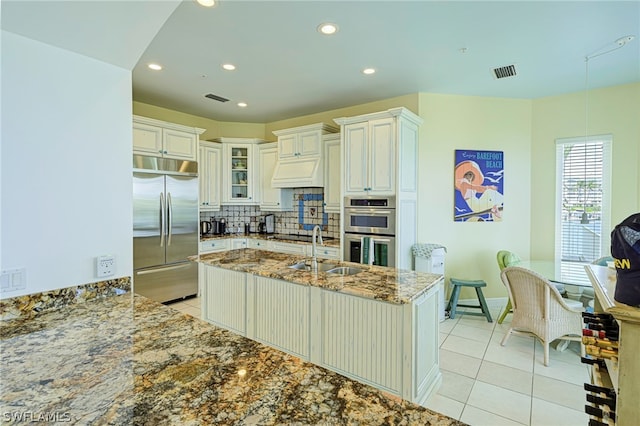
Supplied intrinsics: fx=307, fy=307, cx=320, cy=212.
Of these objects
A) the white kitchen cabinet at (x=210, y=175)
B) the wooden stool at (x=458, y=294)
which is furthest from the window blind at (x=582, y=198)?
the white kitchen cabinet at (x=210, y=175)

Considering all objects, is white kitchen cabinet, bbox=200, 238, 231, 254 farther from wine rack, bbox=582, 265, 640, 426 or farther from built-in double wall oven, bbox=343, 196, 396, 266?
wine rack, bbox=582, 265, 640, 426

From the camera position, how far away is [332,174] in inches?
178

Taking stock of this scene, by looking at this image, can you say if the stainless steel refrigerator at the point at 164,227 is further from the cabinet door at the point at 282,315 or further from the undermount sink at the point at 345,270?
the undermount sink at the point at 345,270

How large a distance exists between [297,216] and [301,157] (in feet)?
3.89

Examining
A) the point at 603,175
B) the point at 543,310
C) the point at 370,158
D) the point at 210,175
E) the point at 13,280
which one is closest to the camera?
the point at 13,280

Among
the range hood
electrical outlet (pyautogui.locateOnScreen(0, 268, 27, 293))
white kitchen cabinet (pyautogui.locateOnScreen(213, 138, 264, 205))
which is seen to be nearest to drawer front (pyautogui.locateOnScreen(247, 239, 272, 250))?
white kitchen cabinet (pyautogui.locateOnScreen(213, 138, 264, 205))

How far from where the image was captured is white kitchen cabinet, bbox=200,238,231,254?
15.7 ft

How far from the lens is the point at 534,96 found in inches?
166

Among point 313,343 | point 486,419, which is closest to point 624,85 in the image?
point 486,419

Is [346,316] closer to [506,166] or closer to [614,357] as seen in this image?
[614,357]

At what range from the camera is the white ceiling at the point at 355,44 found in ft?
5.18

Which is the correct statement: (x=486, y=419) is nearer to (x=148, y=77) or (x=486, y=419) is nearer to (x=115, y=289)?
(x=115, y=289)


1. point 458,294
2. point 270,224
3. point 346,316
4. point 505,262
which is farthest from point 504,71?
point 270,224

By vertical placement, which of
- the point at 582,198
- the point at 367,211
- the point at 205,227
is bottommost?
the point at 205,227
